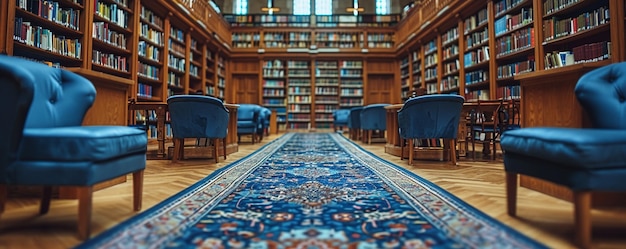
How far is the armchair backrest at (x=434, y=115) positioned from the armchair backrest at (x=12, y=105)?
10.2 feet

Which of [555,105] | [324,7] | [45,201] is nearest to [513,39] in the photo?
[555,105]

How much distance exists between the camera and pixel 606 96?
1.52 meters

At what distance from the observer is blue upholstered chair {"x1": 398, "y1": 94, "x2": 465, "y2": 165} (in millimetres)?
3449

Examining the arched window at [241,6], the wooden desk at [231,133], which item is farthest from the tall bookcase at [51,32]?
the arched window at [241,6]

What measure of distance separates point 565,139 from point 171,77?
776 centimetres

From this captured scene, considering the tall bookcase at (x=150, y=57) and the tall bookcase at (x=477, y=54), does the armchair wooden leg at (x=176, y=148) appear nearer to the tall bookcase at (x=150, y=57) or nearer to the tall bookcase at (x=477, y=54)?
the tall bookcase at (x=150, y=57)

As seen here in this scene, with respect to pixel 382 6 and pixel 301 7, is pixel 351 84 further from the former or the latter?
pixel 382 6

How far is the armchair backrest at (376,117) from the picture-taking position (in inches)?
242

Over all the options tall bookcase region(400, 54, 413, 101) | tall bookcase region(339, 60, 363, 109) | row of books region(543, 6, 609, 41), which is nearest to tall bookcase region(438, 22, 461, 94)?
tall bookcase region(400, 54, 413, 101)

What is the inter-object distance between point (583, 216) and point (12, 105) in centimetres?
223

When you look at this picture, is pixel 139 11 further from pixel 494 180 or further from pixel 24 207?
pixel 494 180

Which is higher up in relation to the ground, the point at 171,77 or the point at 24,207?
the point at 171,77

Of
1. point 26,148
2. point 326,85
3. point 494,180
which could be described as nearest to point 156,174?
point 26,148

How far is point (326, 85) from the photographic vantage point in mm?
12086
